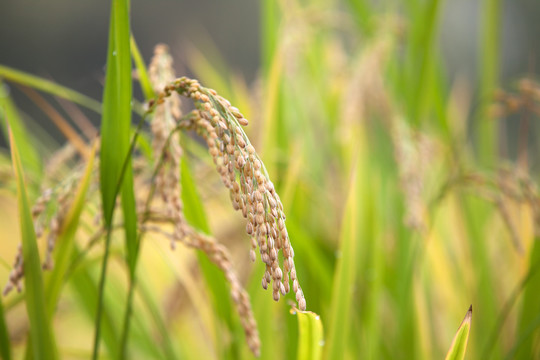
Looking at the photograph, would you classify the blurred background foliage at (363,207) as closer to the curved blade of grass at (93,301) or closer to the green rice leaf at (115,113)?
the curved blade of grass at (93,301)

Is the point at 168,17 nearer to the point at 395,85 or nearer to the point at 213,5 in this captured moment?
the point at 213,5

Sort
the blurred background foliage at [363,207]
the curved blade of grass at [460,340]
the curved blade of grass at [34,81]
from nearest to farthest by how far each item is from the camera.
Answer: the curved blade of grass at [460,340], the curved blade of grass at [34,81], the blurred background foliage at [363,207]

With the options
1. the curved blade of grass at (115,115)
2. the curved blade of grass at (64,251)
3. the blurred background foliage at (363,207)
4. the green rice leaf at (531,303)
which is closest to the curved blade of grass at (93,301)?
the blurred background foliage at (363,207)

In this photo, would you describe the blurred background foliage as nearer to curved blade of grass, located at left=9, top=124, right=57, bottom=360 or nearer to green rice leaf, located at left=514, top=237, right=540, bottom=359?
green rice leaf, located at left=514, top=237, right=540, bottom=359

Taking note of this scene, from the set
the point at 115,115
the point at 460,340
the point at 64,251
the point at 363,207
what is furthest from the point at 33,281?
the point at 363,207

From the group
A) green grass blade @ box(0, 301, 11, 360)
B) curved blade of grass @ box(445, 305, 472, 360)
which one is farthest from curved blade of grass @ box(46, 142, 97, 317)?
curved blade of grass @ box(445, 305, 472, 360)

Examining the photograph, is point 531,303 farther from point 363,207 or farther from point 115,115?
point 115,115

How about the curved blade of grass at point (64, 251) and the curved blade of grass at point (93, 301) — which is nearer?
the curved blade of grass at point (64, 251)
